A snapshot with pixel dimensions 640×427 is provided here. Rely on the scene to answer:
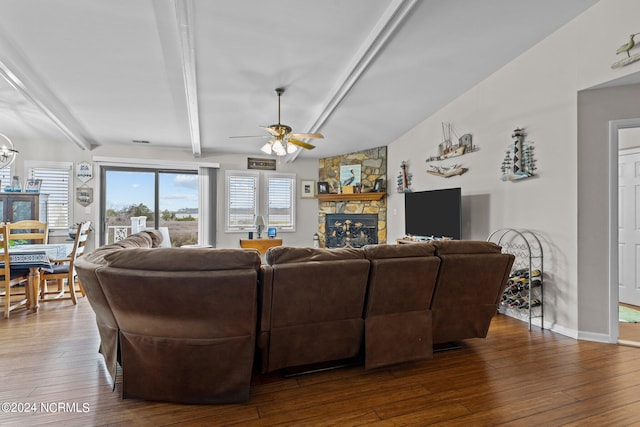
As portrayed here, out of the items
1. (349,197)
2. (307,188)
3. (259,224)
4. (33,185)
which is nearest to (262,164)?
(307,188)

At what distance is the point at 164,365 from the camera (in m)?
1.81

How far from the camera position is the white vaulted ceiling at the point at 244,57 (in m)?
2.62

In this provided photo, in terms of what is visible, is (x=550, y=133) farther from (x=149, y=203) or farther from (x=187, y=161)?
(x=149, y=203)

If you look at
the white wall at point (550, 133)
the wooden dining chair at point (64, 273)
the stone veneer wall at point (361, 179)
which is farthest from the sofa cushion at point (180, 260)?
the stone veneer wall at point (361, 179)

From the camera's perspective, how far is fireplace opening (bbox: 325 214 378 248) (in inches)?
258

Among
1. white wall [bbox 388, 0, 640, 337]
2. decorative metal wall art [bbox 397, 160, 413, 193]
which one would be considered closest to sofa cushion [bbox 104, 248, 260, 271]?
white wall [bbox 388, 0, 640, 337]

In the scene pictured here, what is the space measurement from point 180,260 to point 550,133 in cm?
365

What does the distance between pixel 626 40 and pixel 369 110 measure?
2835 mm

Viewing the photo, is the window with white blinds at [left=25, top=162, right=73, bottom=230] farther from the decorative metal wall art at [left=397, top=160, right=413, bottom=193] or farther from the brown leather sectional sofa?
the decorative metal wall art at [left=397, top=160, right=413, bottom=193]

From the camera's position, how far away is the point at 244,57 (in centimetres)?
322

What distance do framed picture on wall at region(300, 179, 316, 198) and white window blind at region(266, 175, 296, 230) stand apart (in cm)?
19

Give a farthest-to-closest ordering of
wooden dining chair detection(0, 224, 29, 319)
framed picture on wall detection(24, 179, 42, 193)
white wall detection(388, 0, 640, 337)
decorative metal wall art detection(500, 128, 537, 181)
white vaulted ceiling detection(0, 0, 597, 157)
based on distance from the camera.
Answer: framed picture on wall detection(24, 179, 42, 193) < decorative metal wall art detection(500, 128, 537, 181) < wooden dining chair detection(0, 224, 29, 319) < white wall detection(388, 0, 640, 337) < white vaulted ceiling detection(0, 0, 597, 157)

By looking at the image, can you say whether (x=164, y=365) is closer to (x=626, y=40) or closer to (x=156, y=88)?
(x=156, y=88)

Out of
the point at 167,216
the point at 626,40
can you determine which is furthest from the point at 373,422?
the point at 167,216
